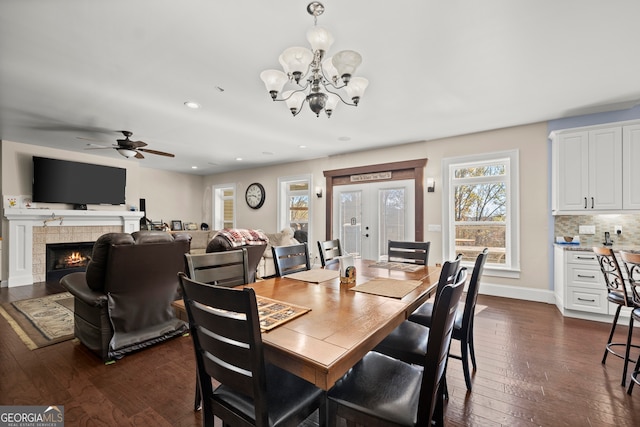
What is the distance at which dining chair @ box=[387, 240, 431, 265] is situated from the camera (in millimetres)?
2773

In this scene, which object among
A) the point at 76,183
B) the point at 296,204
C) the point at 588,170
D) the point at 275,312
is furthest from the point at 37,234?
the point at 588,170

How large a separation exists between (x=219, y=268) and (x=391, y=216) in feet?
13.5

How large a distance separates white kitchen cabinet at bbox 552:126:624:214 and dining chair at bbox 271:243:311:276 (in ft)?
11.7

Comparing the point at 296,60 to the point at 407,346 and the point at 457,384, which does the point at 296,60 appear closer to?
the point at 407,346

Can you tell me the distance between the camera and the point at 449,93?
3.12 m

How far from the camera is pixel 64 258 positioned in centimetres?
564

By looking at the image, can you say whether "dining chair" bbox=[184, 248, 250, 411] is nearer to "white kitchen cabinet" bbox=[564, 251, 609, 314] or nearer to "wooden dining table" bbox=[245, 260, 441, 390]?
"wooden dining table" bbox=[245, 260, 441, 390]

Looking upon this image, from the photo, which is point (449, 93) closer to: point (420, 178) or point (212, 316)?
point (420, 178)

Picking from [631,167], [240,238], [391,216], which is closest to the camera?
[631,167]

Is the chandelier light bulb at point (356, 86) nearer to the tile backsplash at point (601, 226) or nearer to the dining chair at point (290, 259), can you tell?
the dining chair at point (290, 259)

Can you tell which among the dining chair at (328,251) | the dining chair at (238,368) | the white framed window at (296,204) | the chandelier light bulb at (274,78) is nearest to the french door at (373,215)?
the white framed window at (296,204)

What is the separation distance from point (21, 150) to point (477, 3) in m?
7.33

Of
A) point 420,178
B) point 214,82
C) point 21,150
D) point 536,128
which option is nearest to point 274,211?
point 420,178

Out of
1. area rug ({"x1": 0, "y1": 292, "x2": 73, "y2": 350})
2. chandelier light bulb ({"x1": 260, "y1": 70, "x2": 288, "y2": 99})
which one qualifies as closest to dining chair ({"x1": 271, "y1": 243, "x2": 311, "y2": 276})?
chandelier light bulb ({"x1": 260, "y1": 70, "x2": 288, "y2": 99})
